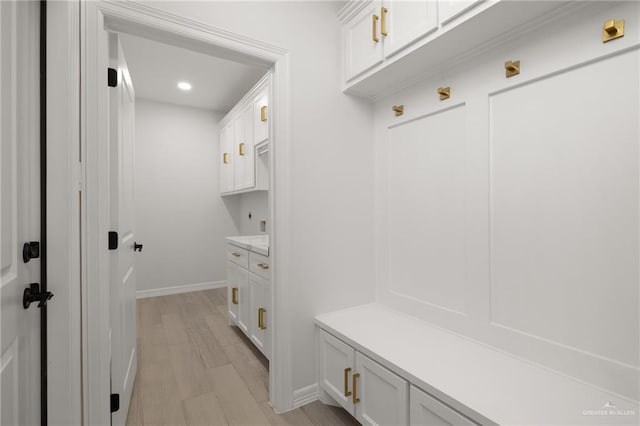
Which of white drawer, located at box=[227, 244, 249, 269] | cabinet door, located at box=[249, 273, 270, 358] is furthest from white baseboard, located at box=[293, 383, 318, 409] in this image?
white drawer, located at box=[227, 244, 249, 269]

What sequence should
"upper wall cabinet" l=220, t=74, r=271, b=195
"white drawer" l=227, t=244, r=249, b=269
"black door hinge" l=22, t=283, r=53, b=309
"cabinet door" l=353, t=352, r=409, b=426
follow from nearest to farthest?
"black door hinge" l=22, t=283, r=53, b=309 < "cabinet door" l=353, t=352, r=409, b=426 < "white drawer" l=227, t=244, r=249, b=269 < "upper wall cabinet" l=220, t=74, r=271, b=195

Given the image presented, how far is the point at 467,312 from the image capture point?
1547 millimetres

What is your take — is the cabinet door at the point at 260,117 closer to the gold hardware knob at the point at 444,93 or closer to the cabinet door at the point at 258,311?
the cabinet door at the point at 258,311

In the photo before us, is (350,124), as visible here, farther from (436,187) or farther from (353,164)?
(436,187)

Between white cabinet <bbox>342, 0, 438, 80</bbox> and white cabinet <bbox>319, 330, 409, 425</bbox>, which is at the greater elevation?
white cabinet <bbox>342, 0, 438, 80</bbox>

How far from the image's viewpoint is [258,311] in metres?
2.29

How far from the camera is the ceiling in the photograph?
9.09 feet

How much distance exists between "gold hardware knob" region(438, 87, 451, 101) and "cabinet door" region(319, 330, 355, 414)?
1.42m

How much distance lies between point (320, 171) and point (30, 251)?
4.43ft

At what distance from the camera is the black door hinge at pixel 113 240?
1.39 meters

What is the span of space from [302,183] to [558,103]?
49.0 inches

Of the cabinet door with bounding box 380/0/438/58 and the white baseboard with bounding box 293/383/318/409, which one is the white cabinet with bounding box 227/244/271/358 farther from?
the cabinet door with bounding box 380/0/438/58

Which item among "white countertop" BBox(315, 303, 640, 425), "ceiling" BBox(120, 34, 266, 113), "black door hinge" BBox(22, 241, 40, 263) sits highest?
"ceiling" BBox(120, 34, 266, 113)

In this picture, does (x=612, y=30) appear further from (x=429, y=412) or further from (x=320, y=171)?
(x=429, y=412)
